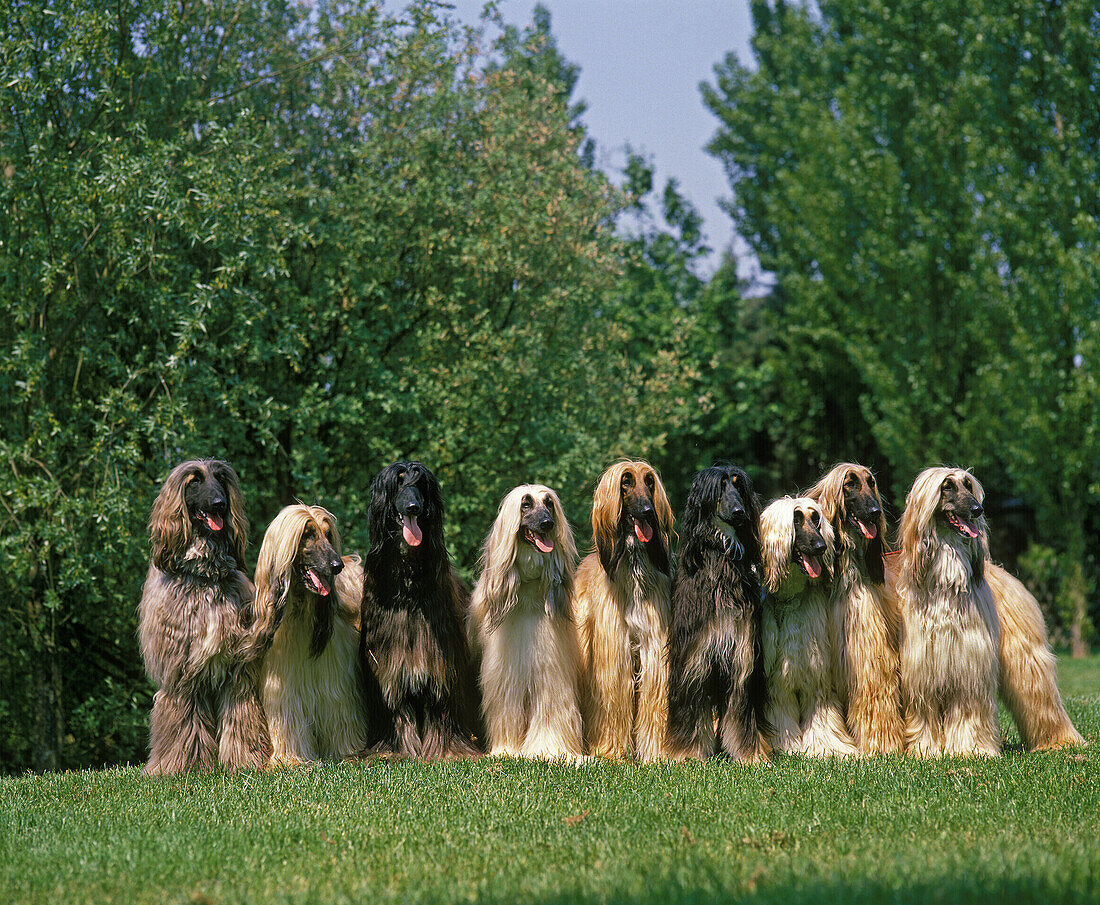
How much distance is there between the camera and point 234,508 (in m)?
6.67

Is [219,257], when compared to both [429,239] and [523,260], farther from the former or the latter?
[523,260]

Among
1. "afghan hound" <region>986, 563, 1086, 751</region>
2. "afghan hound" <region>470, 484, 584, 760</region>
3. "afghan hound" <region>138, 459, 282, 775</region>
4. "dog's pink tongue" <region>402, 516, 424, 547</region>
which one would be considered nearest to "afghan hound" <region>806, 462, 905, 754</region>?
"afghan hound" <region>986, 563, 1086, 751</region>

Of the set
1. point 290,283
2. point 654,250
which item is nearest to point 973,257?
point 654,250

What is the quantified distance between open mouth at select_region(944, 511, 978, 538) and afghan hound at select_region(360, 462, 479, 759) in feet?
10.9

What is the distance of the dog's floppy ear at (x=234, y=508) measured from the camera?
6.64m

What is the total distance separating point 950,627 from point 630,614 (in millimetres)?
2042

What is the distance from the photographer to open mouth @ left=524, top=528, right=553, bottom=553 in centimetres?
666

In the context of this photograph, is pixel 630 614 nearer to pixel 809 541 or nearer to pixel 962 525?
pixel 809 541

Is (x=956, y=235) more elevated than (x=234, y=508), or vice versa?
(x=956, y=235)

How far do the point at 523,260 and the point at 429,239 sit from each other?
1.13 m

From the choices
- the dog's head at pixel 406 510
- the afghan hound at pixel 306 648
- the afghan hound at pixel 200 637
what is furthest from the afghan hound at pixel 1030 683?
the afghan hound at pixel 200 637

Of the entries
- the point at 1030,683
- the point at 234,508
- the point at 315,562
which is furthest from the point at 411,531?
the point at 1030,683

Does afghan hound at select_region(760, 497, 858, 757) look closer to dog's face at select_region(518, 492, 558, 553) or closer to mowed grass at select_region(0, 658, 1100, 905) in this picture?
mowed grass at select_region(0, 658, 1100, 905)

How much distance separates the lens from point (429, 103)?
12.4m
